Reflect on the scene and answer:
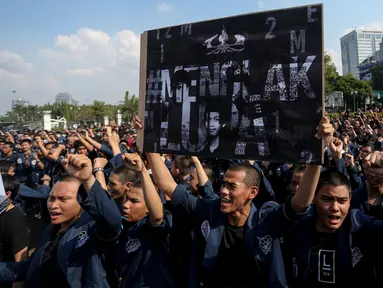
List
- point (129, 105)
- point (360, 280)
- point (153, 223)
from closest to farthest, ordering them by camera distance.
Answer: point (360, 280), point (153, 223), point (129, 105)

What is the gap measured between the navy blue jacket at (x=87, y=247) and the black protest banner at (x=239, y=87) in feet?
2.46

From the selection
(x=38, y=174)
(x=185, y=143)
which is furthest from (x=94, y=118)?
(x=185, y=143)

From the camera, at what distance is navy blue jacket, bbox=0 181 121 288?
89.2 inches

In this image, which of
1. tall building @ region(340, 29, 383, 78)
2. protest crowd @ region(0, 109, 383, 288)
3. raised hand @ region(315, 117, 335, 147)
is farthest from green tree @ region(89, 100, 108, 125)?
tall building @ region(340, 29, 383, 78)

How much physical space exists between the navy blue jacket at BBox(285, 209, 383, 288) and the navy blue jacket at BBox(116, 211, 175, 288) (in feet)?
3.05

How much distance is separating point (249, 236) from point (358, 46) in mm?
166837

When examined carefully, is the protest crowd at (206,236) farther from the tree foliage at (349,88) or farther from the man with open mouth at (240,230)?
the tree foliage at (349,88)

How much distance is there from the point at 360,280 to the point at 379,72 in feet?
238

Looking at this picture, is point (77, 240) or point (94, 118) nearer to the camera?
point (77, 240)

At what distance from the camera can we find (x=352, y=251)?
2.32 meters

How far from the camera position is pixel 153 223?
2645 mm

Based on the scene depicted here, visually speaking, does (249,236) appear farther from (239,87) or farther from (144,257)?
(239,87)

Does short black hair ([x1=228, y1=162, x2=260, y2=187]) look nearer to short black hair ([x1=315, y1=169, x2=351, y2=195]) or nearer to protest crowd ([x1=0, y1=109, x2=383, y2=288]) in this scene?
protest crowd ([x1=0, y1=109, x2=383, y2=288])

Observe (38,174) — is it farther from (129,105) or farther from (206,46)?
(129,105)
